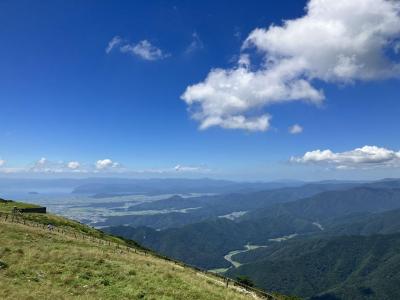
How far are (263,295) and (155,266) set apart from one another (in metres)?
13.5

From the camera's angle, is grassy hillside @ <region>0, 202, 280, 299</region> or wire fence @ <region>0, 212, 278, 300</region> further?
wire fence @ <region>0, 212, 278, 300</region>

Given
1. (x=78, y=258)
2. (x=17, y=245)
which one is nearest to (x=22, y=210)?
(x=17, y=245)

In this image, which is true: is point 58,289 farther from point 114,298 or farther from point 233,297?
point 233,297

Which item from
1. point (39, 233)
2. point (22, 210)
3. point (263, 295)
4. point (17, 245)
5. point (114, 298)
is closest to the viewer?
point (114, 298)

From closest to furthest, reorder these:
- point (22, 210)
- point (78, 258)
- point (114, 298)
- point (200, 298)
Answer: point (114, 298)
point (200, 298)
point (78, 258)
point (22, 210)

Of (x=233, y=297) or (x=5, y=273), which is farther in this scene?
(x=233, y=297)

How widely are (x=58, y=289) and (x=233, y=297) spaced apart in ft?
49.5

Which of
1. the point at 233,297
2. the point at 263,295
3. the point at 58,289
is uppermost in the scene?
the point at 58,289

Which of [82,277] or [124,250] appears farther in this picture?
[124,250]

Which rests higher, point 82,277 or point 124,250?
point 82,277

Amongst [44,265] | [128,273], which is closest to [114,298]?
[128,273]

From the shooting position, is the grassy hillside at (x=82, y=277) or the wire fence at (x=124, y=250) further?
the wire fence at (x=124, y=250)

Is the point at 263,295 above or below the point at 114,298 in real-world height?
below

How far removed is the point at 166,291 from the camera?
1313 inches
